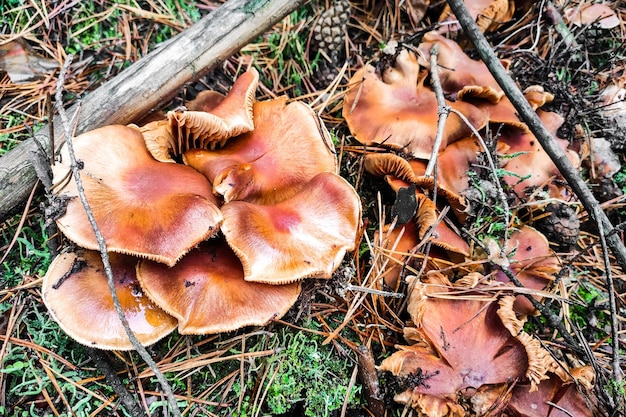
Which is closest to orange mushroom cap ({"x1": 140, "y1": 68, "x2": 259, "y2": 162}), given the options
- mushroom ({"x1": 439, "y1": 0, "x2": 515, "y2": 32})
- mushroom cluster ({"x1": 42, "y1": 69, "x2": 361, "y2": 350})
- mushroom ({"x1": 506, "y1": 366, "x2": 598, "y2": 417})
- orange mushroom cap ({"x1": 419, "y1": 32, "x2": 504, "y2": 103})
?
mushroom cluster ({"x1": 42, "y1": 69, "x2": 361, "y2": 350})

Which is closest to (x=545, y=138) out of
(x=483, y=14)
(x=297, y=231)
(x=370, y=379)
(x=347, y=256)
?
(x=483, y=14)

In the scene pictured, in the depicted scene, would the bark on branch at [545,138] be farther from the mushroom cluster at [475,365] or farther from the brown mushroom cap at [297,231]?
the brown mushroom cap at [297,231]

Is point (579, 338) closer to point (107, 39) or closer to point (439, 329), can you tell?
point (439, 329)

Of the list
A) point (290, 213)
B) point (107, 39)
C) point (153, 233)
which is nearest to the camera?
point (153, 233)

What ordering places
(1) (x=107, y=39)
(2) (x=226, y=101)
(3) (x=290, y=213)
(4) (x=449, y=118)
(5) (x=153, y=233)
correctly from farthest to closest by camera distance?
(1) (x=107, y=39), (4) (x=449, y=118), (2) (x=226, y=101), (3) (x=290, y=213), (5) (x=153, y=233)

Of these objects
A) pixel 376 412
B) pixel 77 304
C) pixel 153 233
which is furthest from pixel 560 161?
pixel 77 304

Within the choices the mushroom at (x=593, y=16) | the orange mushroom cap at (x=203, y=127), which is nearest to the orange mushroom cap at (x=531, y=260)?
the orange mushroom cap at (x=203, y=127)
